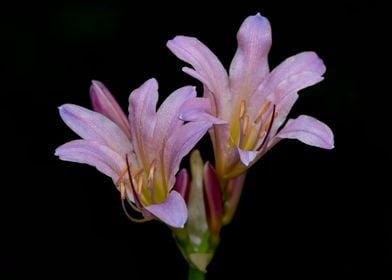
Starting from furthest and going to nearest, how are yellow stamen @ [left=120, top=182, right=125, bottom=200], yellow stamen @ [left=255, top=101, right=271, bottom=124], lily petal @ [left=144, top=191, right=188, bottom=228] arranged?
yellow stamen @ [left=255, top=101, right=271, bottom=124]
yellow stamen @ [left=120, top=182, right=125, bottom=200]
lily petal @ [left=144, top=191, right=188, bottom=228]

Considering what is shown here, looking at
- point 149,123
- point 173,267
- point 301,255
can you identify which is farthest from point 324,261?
point 149,123

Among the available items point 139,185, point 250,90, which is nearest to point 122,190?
point 139,185

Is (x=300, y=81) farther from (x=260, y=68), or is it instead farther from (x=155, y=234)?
(x=155, y=234)

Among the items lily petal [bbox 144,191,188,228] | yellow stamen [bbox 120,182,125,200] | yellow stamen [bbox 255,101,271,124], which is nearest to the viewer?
lily petal [bbox 144,191,188,228]

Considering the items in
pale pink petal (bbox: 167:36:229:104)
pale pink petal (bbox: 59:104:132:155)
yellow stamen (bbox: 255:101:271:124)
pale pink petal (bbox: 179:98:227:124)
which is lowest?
yellow stamen (bbox: 255:101:271:124)

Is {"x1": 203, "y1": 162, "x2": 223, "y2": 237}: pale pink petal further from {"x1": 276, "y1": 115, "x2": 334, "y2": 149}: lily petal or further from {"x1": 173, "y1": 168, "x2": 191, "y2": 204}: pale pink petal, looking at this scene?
{"x1": 276, "y1": 115, "x2": 334, "y2": 149}: lily petal

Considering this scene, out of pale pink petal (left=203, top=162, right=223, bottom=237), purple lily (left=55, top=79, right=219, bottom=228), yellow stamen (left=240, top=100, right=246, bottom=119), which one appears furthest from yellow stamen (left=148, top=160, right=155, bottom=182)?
yellow stamen (left=240, top=100, right=246, bottom=119)
